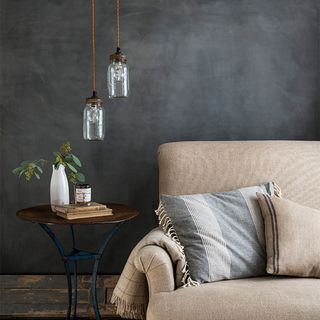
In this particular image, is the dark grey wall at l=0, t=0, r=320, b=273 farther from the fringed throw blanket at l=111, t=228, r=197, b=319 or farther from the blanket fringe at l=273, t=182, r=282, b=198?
the fringed throw blanket at l=111, t=228, r=197, b=319

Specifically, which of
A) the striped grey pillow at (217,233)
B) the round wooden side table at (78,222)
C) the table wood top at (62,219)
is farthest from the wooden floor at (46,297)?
the striped grey pillow at (217,233)

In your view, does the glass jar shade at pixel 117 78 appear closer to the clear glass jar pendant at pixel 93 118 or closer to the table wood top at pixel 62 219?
the clear glass jar pendant at pixel 93 118

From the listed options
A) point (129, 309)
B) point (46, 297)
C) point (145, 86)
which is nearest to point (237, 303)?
point (129, 309)

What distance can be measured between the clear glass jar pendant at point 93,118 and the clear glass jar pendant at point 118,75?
9cm

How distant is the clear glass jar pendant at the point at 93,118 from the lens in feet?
8.41

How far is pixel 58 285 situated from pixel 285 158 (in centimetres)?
147

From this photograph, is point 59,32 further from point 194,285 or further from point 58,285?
point 194,285

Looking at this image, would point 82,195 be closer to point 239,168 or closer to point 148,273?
point 148,273

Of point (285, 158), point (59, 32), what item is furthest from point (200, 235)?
point (59, 32)

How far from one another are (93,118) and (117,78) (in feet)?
0.74

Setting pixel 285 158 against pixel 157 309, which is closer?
pixel 157 309

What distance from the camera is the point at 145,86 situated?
3139 mm

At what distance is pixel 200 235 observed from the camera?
7.34 ft

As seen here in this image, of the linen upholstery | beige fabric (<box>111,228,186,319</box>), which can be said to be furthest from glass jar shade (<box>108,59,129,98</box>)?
beige fabric (<box>111,228,186,319</box>)
